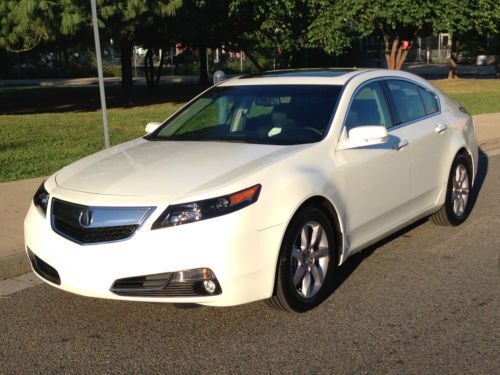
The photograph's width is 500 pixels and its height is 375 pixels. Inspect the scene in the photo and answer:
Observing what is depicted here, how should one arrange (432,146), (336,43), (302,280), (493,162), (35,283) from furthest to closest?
(336,43) → (493,162) → (432,146) → (35,283) → (302,280)

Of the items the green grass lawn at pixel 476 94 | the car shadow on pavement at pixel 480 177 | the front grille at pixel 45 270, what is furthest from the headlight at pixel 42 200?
the green grass lawn at pixel 476 94

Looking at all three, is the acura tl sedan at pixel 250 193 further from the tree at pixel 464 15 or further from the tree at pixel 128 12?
the tree at pixel 464 15

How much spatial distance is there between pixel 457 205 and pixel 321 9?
2393 cm

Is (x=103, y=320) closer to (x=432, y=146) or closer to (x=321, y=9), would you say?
(x=432, y=146)

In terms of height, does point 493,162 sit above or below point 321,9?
below

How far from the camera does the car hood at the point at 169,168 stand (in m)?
4.24

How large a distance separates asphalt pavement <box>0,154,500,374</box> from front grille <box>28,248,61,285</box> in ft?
1.15

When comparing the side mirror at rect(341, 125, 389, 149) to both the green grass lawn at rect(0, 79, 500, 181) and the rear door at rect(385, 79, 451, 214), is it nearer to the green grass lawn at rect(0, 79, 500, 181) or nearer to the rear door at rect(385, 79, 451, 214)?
the rear door at rect(385, 79, 451, 214)

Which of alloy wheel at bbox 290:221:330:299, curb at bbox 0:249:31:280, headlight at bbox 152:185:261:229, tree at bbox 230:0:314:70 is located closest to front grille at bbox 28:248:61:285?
headlight at bbox 152:185:261:229

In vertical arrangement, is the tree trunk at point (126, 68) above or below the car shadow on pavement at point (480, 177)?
above

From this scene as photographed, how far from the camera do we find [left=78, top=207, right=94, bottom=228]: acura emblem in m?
4.15

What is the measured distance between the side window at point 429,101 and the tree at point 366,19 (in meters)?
21.5


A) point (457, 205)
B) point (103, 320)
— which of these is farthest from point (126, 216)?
point (457, 205)

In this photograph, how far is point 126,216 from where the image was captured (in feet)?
13.3
